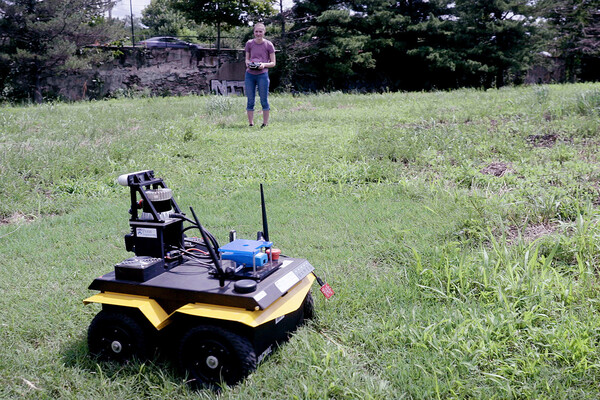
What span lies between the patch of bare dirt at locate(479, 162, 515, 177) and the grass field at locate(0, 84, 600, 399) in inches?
1.2

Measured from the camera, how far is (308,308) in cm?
294

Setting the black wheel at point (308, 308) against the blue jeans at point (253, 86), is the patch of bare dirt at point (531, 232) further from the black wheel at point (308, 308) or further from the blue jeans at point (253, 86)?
the blue jeans at point (253, 86)

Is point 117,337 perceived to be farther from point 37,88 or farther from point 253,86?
point 37,88

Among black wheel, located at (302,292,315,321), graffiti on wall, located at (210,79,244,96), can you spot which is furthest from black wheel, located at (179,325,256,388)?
graffiti on wall, located at (210,79,244,96)

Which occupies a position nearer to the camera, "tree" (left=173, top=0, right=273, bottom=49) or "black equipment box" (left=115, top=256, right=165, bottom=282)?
"black equipment box" (left=115, top=256, right=165, bottom=282)

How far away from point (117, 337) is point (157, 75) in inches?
718

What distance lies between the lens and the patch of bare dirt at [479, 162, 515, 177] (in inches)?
201

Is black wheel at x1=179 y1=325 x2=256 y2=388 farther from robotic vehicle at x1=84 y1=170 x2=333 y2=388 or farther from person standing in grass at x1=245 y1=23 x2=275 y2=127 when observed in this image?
person standing in grass at x1=245 y1=23 x2=275 y2=127

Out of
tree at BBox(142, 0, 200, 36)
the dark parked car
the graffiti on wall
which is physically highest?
tree at BBox(142, 0, 200, 36)

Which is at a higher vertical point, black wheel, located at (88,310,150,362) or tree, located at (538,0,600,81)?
tree, located at (538,0,600,81)

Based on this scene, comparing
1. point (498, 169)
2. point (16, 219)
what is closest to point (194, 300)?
point (16, 219)

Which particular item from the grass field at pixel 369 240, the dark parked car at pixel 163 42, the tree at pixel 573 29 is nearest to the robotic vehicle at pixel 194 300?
the grass field at pixel 369 240

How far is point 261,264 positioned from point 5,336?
1598 millimetres

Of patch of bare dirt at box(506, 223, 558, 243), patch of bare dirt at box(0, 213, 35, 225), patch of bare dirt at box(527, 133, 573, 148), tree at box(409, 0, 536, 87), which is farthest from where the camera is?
tree at box(409, 0, 536, 87)
